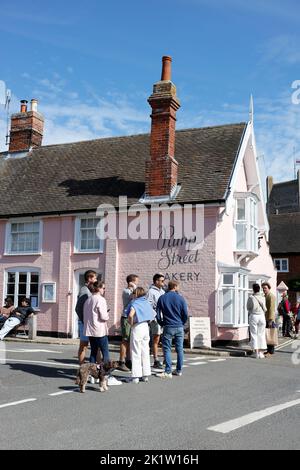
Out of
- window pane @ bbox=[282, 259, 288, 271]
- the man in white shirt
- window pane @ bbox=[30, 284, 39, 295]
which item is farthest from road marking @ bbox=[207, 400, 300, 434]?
window pane @ bbox=[282, 259, 288, 271]

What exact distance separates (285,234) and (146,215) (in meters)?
30.2

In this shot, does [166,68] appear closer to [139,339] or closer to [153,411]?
[139,339]

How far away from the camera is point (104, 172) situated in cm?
2119

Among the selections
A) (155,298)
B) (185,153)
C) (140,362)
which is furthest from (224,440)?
(185,153)

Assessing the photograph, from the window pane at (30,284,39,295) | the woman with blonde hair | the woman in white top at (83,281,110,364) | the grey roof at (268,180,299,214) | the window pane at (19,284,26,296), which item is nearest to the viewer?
the woman in white top at (83,281,110,364)

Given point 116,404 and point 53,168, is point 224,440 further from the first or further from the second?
point 53,168

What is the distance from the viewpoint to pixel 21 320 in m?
18.3

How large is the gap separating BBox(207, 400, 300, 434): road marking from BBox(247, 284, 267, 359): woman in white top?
19.3 feet

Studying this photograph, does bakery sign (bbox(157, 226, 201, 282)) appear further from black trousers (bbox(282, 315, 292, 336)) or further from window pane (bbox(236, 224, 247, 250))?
black trousers (bbox(282, 315, 292, 336))

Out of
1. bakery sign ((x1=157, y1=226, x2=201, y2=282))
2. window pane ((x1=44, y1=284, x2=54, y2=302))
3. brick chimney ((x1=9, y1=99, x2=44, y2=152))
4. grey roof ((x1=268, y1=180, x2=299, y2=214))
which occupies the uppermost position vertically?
grey roof ((x1=268, y1=180, x2=299, y2=214))

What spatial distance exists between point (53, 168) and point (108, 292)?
22.4ft

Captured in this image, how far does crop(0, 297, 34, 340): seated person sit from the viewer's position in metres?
17.7

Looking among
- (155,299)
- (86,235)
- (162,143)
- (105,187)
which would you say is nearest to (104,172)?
(105,187)

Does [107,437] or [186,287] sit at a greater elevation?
[186,287]
